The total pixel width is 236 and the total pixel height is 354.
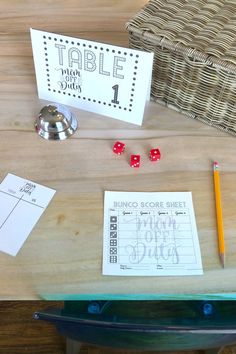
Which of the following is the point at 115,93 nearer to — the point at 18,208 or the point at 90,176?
the point at 90,176

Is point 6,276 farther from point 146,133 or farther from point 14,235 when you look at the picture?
point 146,133

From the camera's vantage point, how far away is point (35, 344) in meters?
1.26

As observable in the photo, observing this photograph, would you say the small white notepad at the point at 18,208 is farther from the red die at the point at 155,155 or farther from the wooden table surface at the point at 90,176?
the red die at the point at 155,155

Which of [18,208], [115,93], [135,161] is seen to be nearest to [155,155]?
[135,161]

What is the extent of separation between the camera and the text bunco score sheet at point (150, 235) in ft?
2.03

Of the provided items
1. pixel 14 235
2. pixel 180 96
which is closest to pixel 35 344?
pixel 14 235

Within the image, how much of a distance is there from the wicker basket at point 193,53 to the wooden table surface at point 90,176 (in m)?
0.04

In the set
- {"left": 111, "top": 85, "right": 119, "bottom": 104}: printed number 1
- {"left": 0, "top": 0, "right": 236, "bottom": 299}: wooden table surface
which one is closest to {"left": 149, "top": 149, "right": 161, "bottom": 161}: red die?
{"left": 0, "top": 0, "right": 236, "bottom": 299}: wooden table surface

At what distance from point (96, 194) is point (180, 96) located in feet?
0.94

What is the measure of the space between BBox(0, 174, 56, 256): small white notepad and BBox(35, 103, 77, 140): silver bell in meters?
0.12

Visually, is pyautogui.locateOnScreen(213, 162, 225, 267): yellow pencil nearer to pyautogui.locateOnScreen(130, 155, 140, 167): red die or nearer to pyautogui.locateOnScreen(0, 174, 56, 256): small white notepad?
pyautogui.locateOnScreen(130, 155, 140, 167): red die

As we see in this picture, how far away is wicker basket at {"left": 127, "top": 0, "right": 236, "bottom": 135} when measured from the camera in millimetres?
716

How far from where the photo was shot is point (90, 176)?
731mm

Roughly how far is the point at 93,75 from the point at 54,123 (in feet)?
0.41
